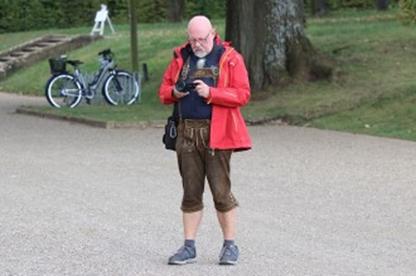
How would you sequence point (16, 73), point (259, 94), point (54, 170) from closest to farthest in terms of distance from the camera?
1. point (54, 170)
2. point (259, 94)
3. point (16, 73)

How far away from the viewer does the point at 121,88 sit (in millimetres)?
21266

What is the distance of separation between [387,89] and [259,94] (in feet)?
8.46

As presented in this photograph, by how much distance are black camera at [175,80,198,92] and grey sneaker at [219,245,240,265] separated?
45.3 inches

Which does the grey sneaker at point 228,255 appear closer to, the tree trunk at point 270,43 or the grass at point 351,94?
the grass at point 351,94

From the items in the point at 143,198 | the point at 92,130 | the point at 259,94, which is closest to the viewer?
the point at 143,198

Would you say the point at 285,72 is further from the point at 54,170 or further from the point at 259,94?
the point at 54,170

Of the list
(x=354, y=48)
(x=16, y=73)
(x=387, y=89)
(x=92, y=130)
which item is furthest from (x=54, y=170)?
(x=16, y=73)

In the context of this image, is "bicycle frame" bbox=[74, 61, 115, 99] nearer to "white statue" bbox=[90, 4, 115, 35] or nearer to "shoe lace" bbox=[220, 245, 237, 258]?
"shoe lace" bbox=[220, 245, 237, 258]

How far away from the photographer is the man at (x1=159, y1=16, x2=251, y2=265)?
7113 mm

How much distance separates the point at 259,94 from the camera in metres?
20.0

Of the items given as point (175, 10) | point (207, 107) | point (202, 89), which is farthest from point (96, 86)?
point (175, 10)

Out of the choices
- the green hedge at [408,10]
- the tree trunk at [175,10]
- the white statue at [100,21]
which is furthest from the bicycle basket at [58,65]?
the tree trunk at [175,10]

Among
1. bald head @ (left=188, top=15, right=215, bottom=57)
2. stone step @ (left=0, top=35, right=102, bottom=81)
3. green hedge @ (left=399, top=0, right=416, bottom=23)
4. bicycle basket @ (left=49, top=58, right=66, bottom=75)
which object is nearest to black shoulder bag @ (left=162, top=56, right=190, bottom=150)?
bald head @ (left=188, top=15, right=215, bottom=57)

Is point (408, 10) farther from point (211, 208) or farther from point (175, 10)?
point (175, 10)
